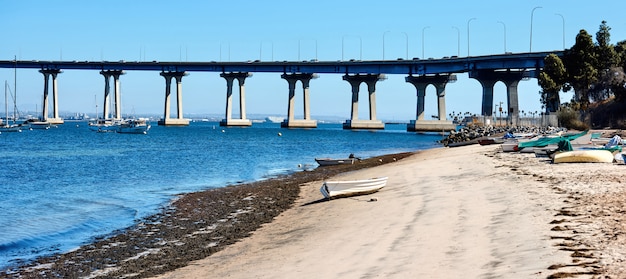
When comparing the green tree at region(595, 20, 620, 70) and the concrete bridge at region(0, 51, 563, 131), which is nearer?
the green tree at region(595, 20, 620, 70)

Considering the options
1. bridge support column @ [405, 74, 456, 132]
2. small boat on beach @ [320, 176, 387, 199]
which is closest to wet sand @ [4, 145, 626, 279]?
small boat on beach @ [320, 176, 387, 199]

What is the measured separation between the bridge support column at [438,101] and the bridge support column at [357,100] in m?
12.2

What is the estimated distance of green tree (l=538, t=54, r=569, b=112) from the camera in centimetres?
9156

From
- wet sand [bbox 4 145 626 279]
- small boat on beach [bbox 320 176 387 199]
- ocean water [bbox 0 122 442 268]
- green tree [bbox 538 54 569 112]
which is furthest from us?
green tree [bbox 538 54 569 112]

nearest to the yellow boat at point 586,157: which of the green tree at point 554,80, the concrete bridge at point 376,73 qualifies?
the green tree at point 554,80

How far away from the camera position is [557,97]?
318 feet

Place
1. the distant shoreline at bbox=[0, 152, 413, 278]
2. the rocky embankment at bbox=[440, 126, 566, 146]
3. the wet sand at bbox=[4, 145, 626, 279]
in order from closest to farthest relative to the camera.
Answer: the wet sand at bbox=[4, 145, 626, 279] < the distant shoreline at bbox=[0, 152, 413, 278] < the rocky embankment at bbox=[440, 126, 566, 146]

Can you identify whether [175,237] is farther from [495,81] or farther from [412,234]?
[495,81]

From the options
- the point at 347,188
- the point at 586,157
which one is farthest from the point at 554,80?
the point at 347,188

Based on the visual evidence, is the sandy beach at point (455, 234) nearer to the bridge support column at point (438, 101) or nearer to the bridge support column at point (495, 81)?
the bridge support column at point (495, 81)

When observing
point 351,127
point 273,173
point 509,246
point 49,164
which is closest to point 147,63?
point 351,127

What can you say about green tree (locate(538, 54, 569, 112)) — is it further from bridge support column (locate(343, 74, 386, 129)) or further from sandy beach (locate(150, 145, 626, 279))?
bridge support column (locate(343, 74, 386, 129))

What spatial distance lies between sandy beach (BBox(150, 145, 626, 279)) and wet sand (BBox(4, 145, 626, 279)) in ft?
0.11

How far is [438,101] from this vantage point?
16462 cm
